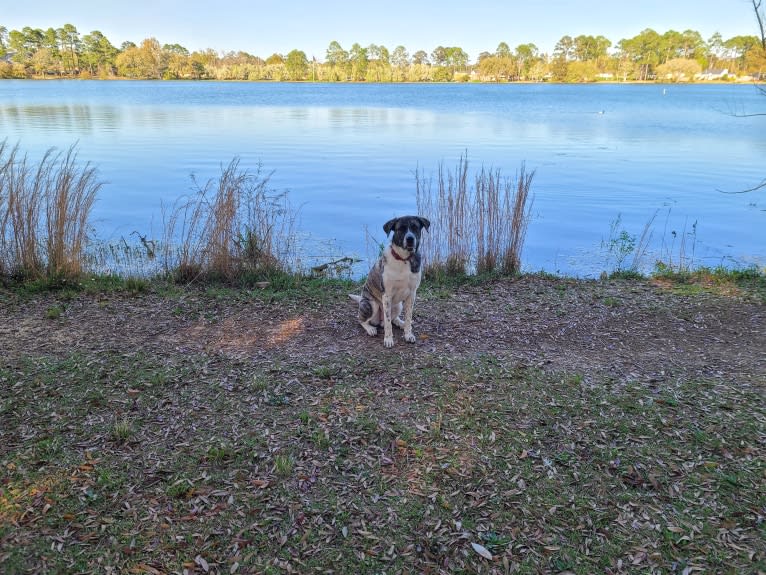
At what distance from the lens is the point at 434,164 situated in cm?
1770

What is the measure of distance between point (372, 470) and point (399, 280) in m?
2.27

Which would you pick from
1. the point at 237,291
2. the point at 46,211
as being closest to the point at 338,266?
the point at 237,291

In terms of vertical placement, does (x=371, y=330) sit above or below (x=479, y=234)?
below

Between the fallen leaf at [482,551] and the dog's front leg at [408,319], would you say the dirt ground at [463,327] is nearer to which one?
the dog's front leg at [408,319]

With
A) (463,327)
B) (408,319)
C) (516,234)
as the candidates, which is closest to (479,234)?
(516,234)

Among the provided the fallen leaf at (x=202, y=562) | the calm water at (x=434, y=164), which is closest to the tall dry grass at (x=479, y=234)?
the calm water at (x=434, y=164)

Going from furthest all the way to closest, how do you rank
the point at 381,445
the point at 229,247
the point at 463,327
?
1. the point at 229,247
2. the point at 463,327
3. the point at 381,445

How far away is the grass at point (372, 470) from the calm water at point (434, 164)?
4.95m

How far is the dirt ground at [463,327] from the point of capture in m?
5.43

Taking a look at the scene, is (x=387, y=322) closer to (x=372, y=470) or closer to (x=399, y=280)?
(x=399, y=280)

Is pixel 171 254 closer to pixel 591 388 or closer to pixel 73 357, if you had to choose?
pixel 73 357

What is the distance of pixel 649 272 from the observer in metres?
9.23

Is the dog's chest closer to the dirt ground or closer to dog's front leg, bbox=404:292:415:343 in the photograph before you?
dog's front leg, bbox=404:292:415:343

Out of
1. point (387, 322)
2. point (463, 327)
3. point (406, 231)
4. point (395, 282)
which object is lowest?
point (463, 327)
